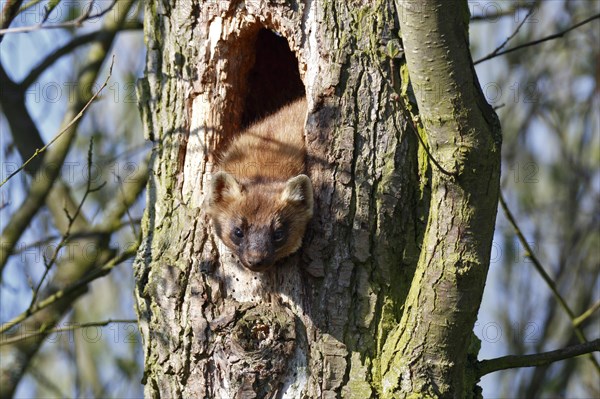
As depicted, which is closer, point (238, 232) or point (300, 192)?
point (300, 192)

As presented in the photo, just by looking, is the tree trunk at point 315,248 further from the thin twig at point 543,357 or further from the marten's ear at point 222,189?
the thin twig at point 543,357

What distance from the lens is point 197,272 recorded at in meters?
5.51

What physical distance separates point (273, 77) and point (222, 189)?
2.18 meters

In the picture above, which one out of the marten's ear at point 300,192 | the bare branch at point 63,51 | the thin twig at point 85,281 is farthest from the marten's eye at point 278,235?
the bare branch at point 63,51

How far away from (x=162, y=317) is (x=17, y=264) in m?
4.90

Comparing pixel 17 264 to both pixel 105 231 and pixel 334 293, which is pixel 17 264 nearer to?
pixel 105 231

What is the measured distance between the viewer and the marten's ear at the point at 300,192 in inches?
215

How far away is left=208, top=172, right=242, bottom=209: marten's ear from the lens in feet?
19.0

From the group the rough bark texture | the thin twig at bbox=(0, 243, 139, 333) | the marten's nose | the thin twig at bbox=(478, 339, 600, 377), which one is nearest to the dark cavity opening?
the thin twig at bbox=(0, 243, 139, 333)

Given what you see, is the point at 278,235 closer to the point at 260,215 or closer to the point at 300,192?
the point at 300,192

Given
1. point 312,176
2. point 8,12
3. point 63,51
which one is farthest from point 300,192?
point 63,51

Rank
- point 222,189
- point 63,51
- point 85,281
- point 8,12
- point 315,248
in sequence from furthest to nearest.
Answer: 1. point 63,51
2. point 85,281
3. point 8,12
4. point 222,189
5. point 315,248

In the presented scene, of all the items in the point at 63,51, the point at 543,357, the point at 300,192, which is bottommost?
the point at 543,357

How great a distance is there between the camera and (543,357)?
4746 mm
